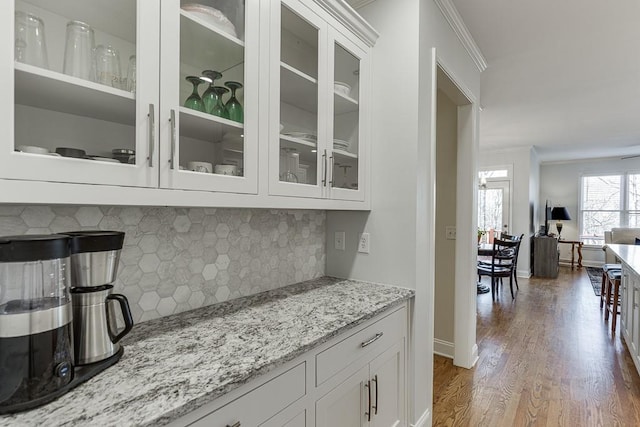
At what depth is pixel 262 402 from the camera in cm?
100

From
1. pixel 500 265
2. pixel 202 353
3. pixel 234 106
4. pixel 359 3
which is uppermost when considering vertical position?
pixel 359 3

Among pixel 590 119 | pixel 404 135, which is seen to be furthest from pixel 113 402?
pixel 590 119

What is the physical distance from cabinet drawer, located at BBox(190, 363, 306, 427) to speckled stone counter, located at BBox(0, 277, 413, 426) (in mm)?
71

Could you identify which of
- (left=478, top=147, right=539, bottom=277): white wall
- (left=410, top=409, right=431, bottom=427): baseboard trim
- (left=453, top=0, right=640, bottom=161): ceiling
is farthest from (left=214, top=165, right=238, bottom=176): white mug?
(left=478, top=147, right=539, bottom=277): white wall

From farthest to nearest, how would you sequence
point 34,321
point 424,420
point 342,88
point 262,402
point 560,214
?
1. point 560,214
2. point 424,420
3. point 342,88
4. point 262,402
5. point 34,321

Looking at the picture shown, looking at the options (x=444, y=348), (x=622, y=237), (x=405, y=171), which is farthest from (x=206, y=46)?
(x=622, y=237)

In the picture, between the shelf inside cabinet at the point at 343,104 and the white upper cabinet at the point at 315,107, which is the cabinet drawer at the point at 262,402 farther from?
the shelf inside cabinet at the point at 343,104

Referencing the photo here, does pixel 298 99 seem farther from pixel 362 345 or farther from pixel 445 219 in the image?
pixel 445 219

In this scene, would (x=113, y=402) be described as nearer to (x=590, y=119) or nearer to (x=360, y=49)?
(x=360, y=49)

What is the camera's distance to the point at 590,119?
4.80 metres

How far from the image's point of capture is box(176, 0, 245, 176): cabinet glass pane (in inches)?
43.0

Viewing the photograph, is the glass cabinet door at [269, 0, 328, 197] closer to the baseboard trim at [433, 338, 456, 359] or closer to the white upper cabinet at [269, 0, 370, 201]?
the white upper cabinet at [269, 0, 370, 201]

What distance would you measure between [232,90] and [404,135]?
995 millimetres

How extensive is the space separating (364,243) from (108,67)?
1.49 meters
